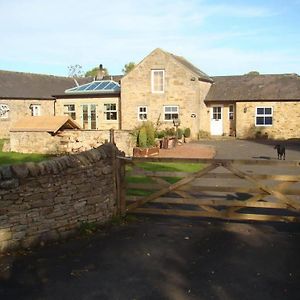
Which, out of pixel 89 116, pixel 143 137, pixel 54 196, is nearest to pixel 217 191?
pixel 54 196

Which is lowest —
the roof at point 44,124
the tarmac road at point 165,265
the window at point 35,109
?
the tarmac road at point 165,265

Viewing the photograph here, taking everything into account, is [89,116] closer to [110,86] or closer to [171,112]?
[110,86]

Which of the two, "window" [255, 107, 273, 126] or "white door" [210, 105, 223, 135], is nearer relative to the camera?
"window" [255, 107, 273, 126]

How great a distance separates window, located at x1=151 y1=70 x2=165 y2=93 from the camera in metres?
32.9

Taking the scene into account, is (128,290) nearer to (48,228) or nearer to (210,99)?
(48,228)

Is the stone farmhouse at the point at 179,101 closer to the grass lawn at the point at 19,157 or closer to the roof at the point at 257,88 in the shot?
the roof at the point at 257,88

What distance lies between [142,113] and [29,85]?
1206 centimetres

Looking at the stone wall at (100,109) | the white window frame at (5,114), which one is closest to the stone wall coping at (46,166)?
the stone wall at (100,109)

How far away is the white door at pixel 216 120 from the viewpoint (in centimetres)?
3447

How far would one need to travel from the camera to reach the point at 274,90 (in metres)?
32.8

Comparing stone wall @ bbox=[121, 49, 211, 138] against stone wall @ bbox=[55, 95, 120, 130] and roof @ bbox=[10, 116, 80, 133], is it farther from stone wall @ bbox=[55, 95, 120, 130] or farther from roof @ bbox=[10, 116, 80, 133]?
roof @ bbox=[10, 116, 80, 133]

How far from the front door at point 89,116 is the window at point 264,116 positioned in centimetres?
1325

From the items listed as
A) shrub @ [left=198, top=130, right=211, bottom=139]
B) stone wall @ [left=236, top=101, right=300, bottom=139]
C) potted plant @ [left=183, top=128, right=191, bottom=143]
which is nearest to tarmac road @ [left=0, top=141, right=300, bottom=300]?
potted plant @ [left=183, top=128, right=191, bottom=143]

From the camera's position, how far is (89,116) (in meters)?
35.7
